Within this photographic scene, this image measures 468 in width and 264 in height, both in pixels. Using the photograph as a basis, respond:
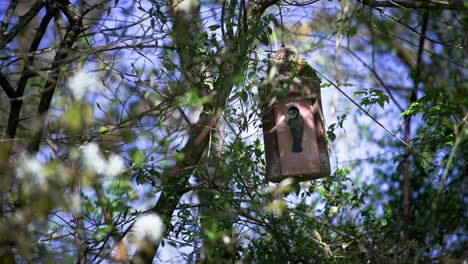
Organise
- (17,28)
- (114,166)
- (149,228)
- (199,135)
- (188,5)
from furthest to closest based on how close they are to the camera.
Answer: (188,5) → (199,135) → (17,28) → (149,228) → (114,166)

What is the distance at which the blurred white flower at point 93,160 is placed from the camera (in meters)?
3.01

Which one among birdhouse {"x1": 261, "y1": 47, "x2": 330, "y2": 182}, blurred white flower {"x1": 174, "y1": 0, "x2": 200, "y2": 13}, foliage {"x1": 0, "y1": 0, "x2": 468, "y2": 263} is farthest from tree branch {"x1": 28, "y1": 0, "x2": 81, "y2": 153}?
birdhouse {"x1": 261, "y1": 47, "x2": 330, "y2": 182}

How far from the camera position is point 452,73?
17.3ft

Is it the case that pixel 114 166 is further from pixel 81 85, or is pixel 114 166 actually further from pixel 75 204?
pixel 81 85

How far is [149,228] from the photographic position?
325 centimetres

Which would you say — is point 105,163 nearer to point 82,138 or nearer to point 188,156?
point 82,138

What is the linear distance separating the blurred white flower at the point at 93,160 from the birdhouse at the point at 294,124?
0.87 meters

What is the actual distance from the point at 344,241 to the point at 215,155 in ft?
2.90

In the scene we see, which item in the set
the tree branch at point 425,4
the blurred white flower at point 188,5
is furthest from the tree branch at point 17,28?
the tree branch at point 425,4

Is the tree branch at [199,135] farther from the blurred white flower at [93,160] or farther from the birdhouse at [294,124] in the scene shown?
the blurred white flower at [93,160]

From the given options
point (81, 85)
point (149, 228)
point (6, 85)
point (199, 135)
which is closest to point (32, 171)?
point (81, 85)

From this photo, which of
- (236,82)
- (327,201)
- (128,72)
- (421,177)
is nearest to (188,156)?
(128,72)

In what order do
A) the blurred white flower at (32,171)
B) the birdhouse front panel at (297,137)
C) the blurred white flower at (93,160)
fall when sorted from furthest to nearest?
the birdhouse front panel at (297,137) → the blurred white flower at (93,160) → the blurred white flower at (32,171)

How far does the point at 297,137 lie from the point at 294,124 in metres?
0.07
